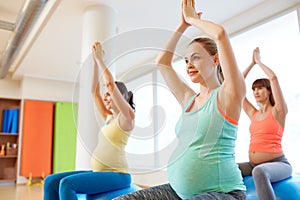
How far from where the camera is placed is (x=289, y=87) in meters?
2.36

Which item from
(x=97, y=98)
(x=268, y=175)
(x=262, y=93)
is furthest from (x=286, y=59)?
(x=97, y=98)

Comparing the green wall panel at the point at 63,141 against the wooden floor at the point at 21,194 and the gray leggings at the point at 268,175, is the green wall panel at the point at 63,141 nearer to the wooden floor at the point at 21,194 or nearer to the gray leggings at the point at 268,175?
the wooden floor at the point at 21,194

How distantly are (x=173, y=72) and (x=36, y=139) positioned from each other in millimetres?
4280

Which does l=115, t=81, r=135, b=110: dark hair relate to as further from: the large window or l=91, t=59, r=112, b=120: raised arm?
the large window

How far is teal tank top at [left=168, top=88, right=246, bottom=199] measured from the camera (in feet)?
2.50

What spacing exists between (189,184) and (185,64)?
41 centimetres

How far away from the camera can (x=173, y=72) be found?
→ 3.21 ft

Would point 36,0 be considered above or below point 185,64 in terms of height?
above

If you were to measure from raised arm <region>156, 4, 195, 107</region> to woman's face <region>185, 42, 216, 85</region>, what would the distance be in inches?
3.4

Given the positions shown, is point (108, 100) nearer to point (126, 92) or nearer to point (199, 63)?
point (126, 92)

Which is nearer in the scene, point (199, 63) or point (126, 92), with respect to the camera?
point (199, 63)

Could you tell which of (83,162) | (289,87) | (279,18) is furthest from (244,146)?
(83,162)

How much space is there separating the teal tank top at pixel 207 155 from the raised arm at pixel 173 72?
0.16 meters

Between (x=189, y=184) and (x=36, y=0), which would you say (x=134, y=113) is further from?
(x=36, y=0)
